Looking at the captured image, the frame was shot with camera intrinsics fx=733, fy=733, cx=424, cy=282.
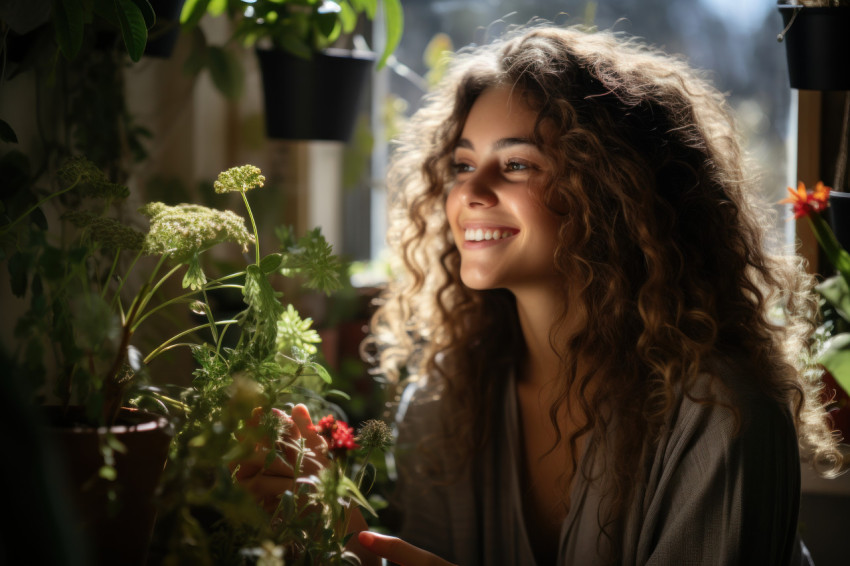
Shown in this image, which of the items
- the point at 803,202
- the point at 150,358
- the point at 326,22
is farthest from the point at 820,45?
the point at 150,358

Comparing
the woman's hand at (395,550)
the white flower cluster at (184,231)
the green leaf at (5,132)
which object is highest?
the green leaf at (5,132)

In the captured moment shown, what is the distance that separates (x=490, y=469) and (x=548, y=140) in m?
0.59

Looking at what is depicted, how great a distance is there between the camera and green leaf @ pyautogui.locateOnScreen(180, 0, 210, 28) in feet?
3.87

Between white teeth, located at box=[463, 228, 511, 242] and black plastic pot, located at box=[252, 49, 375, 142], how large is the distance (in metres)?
0.61

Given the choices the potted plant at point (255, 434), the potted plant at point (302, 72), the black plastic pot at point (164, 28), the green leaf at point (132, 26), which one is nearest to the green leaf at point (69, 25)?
the green leaf at point (132, 26)

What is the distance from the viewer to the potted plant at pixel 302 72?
142cm

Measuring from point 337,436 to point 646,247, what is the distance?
0.60m

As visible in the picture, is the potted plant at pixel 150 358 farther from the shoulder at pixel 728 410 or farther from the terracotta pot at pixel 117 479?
the shoulder at pixel 728 410

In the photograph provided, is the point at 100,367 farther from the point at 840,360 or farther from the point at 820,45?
the point at 820,45

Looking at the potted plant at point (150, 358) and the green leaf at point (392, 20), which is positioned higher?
the green leaf at point (392, 20)

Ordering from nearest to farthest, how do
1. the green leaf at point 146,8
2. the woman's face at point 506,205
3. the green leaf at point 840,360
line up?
the green leaf at point 146,8 → the green leaf at point 840,360 → the woman's face at point 506,205

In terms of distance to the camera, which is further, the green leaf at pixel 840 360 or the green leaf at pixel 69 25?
the green leaf at pixel 840 360

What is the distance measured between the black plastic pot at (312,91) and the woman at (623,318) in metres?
0.39

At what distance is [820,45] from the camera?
1065 mm
